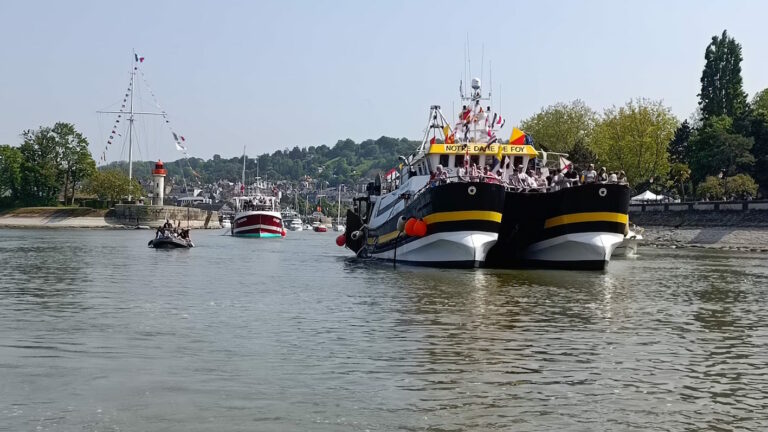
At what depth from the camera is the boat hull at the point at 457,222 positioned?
128ft

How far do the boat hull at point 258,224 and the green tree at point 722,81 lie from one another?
58078 mm

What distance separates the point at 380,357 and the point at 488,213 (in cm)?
2269

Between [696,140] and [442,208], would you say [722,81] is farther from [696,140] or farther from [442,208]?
[442,208]

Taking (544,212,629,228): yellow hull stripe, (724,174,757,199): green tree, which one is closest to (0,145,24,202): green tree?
(724,174,757,199): green tree

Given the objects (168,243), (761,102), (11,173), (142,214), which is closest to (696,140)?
(761,102)

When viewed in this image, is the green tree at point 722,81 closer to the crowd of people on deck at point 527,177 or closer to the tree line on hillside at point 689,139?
the tree line on hillside at point 689,139

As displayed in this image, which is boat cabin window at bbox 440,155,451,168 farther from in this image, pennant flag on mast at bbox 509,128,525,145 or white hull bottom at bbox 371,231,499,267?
white hull bottom at bbox 371,231,499,267

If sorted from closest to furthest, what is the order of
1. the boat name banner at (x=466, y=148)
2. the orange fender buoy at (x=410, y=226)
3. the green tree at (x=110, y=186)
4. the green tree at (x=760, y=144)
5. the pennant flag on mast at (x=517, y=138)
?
the orange fender buoy at (x=410, y=226)
the boat name banner at (x=466, y=148)
the pennant flag on mast at (x=517, y=138)
the green tree at (x=760, y=144)
the green tree at (x=110, y=186)

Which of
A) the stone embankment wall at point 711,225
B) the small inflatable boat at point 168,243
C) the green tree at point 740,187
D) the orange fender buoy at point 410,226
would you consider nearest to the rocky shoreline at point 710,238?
the stone embankment wall at point 711,225

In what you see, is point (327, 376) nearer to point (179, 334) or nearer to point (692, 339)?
point (179, 334)

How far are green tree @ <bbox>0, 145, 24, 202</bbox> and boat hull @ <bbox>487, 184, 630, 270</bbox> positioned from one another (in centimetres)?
13680

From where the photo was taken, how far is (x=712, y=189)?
102m

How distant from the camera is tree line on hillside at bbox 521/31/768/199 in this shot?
10800cm

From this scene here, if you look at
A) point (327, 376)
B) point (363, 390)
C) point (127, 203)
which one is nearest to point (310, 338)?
point (327, 376)
